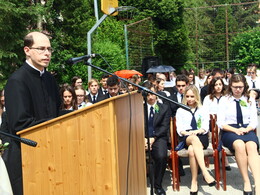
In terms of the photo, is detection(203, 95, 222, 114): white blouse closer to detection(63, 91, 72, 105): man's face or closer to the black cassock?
detection(63, 91, 72, 105): man's face

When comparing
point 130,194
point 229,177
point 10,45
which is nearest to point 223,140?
point 229,177

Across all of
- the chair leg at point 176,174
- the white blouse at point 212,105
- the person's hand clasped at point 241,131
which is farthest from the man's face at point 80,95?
the person's hand clasped at point 241,131

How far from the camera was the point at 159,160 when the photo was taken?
6.52 meters

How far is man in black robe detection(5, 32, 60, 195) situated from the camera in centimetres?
334

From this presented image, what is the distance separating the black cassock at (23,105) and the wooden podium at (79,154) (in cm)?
13

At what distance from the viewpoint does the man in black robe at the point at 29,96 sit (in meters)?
3.34

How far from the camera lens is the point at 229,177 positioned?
23.5 ft

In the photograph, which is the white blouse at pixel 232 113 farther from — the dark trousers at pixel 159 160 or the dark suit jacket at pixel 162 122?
the dark trousers at pixel 159 160

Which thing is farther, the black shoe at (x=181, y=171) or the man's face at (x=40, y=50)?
the black shoe at (x=181, y=171)

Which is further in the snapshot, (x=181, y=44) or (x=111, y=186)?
(x=181, y=44)

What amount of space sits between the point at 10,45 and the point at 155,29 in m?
27.4

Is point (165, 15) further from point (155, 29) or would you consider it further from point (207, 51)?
point (207, 51)

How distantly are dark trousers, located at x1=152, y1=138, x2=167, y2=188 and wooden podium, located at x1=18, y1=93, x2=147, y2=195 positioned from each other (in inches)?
126

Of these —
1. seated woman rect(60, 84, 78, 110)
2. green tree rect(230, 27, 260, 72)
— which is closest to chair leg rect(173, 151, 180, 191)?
seated woman rect(60, 84, 78, 110)
